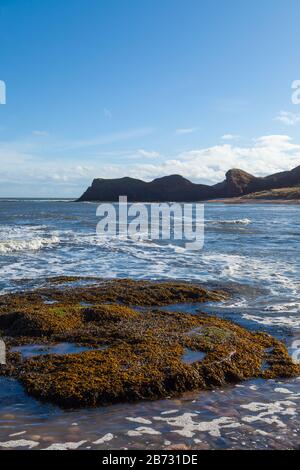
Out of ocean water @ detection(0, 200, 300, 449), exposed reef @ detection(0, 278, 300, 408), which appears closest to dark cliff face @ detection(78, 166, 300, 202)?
ocean water @ detection(0, 200, 300, 449)

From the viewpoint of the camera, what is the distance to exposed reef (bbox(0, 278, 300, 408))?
639 cm

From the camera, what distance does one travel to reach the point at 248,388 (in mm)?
6637

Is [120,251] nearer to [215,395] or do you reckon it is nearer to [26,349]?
[26,349]

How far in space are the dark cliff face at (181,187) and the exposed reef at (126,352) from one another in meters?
155

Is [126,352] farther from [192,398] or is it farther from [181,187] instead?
[181,187]

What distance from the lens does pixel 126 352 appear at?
301 inches

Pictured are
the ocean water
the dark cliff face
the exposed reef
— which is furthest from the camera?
the dark cliff face

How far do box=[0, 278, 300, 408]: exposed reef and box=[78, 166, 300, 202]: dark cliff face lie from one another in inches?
6103

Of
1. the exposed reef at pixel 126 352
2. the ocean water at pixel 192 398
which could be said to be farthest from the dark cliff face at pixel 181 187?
the exposed reef at pixel 126 352

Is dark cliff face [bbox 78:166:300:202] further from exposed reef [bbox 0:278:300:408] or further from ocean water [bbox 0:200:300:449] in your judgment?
exposed reef [bbox 0:278:300:408]

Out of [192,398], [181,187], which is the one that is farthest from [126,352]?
[181,187]

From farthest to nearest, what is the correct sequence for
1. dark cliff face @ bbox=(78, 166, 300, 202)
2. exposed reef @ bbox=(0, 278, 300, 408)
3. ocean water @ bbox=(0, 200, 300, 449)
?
1. dark cliff face @ bbox=(78, 166, 300, 202)
2. exposed reef @ bbox=(0, 278, 300, 408)
3. ocean water @ bbox=(0, 200, 300, 449)

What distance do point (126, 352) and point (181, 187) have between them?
176 m

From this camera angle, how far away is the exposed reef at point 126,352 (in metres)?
6.39
